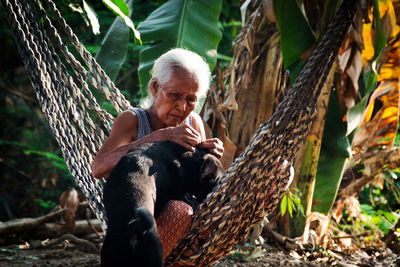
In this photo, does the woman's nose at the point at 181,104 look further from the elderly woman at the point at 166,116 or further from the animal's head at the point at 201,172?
the animal's head at the point at 201,172

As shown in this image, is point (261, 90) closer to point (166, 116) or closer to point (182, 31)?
point (182, 31)

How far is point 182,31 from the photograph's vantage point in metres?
2.83

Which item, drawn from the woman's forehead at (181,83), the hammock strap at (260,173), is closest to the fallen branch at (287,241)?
the hammock strap at (260,173)

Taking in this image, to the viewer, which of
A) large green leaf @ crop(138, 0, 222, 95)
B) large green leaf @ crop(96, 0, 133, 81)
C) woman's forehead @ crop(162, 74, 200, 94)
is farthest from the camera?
large green leaf @ crop(96, 0, 133, 81)

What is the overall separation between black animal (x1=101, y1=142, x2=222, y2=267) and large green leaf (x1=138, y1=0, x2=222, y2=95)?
3.94 ft

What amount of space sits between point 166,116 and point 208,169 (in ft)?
0.99

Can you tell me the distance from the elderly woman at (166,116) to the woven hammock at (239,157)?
0.60ft

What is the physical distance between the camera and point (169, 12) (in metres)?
2.95

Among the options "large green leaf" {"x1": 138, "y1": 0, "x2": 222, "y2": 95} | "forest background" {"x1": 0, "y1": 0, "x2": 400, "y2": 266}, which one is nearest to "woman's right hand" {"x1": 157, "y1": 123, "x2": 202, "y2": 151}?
"forest background" {"x1": 0, "y1": 0, "x2": 400, "y2": 266}

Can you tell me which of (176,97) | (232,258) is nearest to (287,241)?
(232,258)

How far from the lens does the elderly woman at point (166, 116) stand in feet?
5.29

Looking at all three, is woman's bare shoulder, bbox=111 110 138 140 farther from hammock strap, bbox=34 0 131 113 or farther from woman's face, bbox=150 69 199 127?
hammock strap, bbox=34 0 131 113

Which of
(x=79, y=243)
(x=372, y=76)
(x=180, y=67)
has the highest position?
(x=372, y=76)

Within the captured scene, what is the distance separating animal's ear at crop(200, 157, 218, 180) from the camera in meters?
1.61
